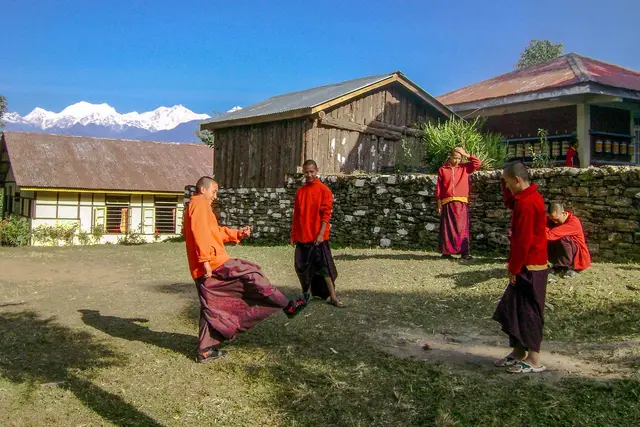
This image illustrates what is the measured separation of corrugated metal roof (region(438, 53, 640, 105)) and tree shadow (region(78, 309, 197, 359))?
1164 cm

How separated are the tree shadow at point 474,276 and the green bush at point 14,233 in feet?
66.6

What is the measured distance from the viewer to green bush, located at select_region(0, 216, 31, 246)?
22859mm

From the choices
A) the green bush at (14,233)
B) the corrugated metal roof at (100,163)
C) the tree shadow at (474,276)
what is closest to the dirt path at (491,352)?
the tree shadow at (474,276)

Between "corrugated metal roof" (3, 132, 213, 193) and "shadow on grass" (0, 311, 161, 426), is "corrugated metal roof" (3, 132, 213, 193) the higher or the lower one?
the higher one

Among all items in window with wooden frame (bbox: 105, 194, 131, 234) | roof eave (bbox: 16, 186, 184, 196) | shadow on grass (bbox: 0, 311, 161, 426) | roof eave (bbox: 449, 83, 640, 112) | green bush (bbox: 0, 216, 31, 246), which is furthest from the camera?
window with wooden frame (bbox: 105, 194, 131, 234)

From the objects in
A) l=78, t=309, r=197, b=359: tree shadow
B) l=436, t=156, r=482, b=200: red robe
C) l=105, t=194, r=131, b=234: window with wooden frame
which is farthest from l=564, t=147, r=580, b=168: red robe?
l=105, t=194, r=131, b=234: window with wooden frame

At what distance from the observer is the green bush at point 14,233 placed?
75.0 feet

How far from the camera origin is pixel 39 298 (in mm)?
8719

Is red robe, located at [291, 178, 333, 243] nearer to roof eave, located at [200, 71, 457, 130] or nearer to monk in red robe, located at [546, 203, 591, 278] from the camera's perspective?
monk in red robe, located at [546, 203, 591, 278]

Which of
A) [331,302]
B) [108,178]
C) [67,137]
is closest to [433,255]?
[331,302]

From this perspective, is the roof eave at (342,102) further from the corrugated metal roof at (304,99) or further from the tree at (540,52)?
the tree at (540,52)

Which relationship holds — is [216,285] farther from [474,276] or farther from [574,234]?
[574,234]

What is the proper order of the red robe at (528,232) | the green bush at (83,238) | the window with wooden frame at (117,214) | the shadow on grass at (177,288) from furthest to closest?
1. the window with wooden frame at (117,214)
2. the green bush at (83,238)
3. the shadow on grass at (177,288)
4. the red robe at (528,232)

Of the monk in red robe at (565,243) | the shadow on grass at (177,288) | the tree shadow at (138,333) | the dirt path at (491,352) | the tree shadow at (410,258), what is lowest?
the tree shadow at (138,333)
